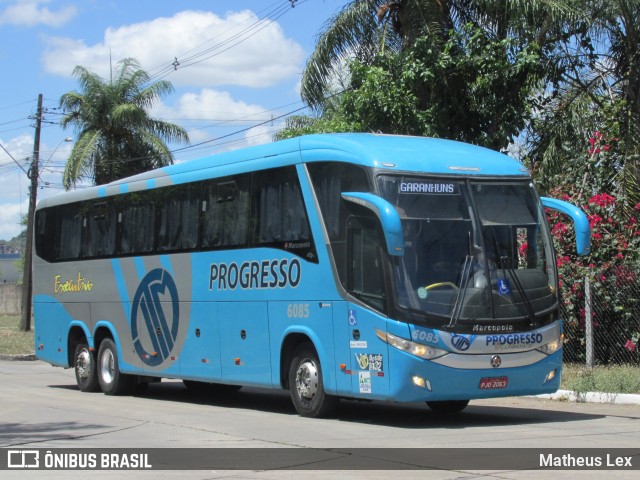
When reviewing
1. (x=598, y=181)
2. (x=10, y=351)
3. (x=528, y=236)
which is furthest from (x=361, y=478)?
(x=10, y=351)

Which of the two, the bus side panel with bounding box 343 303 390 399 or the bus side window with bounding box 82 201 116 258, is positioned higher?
the bus side window with bounding box 82 201 116 258

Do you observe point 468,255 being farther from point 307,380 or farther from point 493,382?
point 307,380

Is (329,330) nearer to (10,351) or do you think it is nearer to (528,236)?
(528,236)

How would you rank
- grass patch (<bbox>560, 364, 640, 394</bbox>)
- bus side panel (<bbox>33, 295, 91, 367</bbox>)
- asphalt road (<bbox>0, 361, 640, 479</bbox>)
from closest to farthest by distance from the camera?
asphalt road (<bbox>0, 361, 640, 479</bbox>), grass patch (<bbox>560, 364, 640, 394</bbox>), bus side panel (<bbox>33, 295, 91, 367</bbox>)

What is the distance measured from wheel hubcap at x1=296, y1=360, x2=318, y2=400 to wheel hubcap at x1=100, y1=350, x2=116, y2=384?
6058 millimetres

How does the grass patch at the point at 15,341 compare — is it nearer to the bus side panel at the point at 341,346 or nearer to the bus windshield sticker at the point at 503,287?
the bus side panel at the point at 341,346

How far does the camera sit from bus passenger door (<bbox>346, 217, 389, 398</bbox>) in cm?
1218

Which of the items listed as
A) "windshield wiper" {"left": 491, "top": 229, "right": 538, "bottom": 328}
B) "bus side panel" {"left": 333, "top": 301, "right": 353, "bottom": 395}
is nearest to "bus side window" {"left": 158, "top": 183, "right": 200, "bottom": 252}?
"bus side panel" {"left": 333, "top": 301, "right": 353, "bottom": 395}

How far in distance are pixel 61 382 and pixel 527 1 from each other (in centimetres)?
1275

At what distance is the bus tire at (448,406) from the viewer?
14094mm

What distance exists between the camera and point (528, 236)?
512 inches

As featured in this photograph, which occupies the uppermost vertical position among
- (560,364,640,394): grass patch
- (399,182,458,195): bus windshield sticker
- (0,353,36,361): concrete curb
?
(399,182,458,195): bus windshield sticker

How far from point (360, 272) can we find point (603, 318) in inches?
300

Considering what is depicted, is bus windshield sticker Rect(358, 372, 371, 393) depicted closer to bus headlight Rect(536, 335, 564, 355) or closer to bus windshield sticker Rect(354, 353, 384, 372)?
bus windshield sticker Rect(354, 353, 384, 372)
